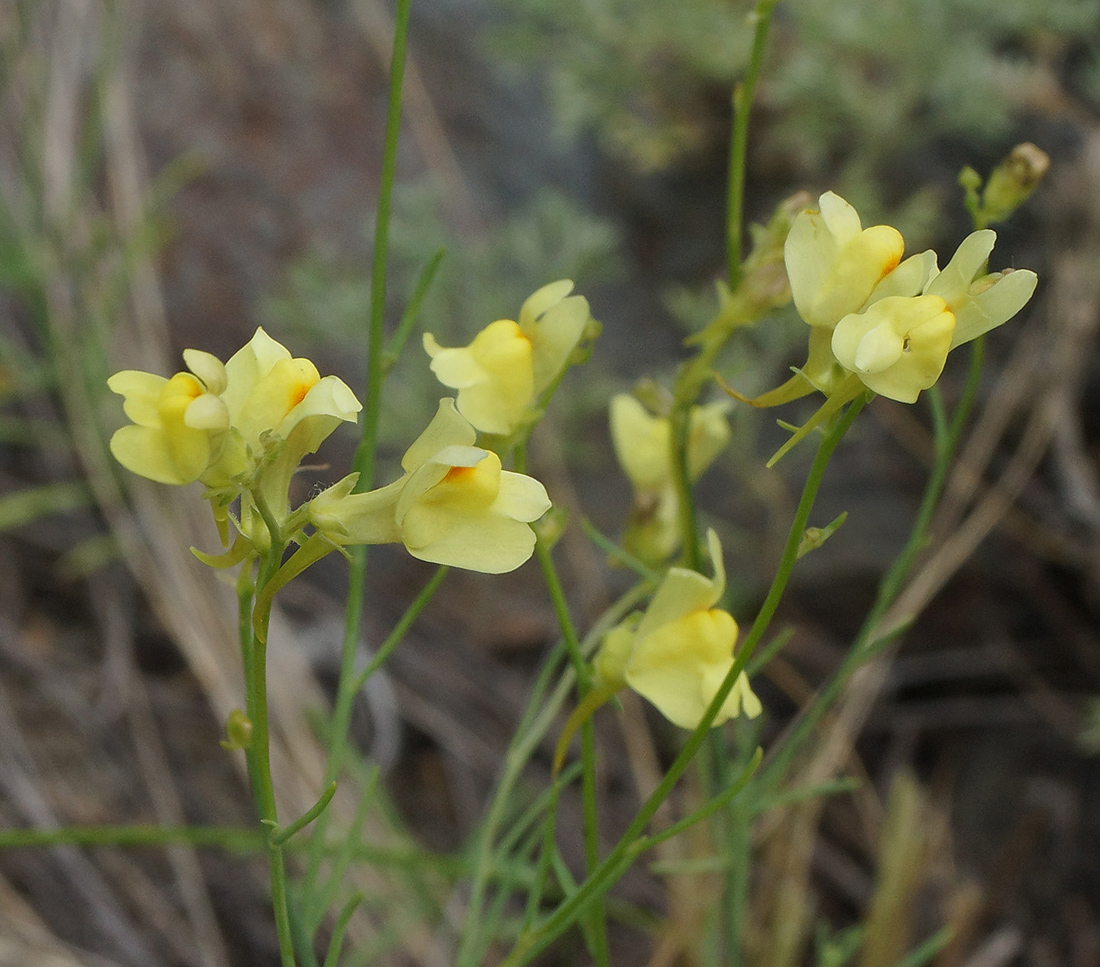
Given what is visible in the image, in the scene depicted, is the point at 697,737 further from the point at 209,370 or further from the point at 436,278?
the point at 436,278

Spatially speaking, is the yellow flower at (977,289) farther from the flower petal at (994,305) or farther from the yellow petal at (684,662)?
the yellow petal at (684,662)

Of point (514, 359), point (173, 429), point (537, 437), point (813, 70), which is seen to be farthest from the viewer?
point (537, 437)

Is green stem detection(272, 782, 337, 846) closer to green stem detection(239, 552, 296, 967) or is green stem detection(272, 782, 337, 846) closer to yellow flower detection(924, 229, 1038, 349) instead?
green stem detection(239, 552, 296, 967)

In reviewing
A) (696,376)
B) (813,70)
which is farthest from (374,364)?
(813,70)

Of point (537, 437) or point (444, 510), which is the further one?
point (537, 437)

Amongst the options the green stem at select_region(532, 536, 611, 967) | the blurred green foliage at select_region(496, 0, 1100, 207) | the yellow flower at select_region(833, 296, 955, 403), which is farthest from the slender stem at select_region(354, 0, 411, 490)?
the blurred green foliage at select_region(496, 0, 1100, 207)

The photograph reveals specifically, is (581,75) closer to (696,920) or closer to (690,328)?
(690,328)

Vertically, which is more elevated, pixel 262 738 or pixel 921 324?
pixel 921 324

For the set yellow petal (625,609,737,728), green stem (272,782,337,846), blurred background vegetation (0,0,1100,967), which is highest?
green stem (272,782,337,846)
